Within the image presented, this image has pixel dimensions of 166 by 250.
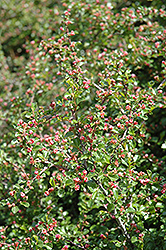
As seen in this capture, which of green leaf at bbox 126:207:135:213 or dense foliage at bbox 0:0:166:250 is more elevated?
dense foliage at bbox 0:0:166:250

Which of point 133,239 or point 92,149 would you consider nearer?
point 92,149

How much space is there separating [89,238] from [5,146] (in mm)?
1233

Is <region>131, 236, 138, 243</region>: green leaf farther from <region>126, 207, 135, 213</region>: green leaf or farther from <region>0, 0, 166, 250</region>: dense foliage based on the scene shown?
<region>126, 207, 135, 213</region>: green leaf

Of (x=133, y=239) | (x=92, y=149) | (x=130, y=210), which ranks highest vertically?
(x=92, y=149)

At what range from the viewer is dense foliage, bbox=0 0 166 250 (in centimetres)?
188

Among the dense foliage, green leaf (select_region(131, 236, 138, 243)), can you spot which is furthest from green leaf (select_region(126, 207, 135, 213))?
green leaf (select_region(131, 236, 138, 243))

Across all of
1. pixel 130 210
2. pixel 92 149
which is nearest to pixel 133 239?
pixel 130 210

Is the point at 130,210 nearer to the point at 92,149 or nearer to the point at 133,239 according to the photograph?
the point at 133,239

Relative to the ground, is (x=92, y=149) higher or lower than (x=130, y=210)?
higher

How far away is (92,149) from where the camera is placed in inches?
72.9

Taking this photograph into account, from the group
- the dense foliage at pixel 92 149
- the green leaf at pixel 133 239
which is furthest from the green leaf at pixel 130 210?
the green leaf at pixel 133 239

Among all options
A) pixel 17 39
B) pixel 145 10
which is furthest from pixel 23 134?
pixel 17 39

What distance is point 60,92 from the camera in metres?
3.39

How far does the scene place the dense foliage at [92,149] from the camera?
188cm
